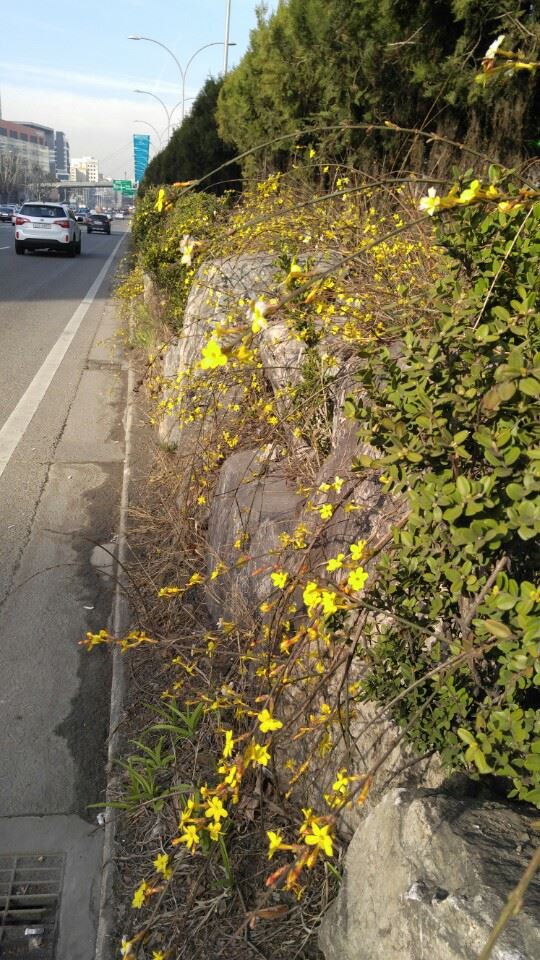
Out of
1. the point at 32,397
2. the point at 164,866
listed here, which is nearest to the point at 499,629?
the point at 164,866

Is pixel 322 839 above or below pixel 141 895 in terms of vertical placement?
above

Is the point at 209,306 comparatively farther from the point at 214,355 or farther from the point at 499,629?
the point at 499,629

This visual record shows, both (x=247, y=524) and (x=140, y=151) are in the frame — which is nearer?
(x=247, y=524)

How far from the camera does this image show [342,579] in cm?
247

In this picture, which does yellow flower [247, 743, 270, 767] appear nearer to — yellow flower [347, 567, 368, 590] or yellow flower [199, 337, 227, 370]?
yellow flower [347, 567, 368, 590]

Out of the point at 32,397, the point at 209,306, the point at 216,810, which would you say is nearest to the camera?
the point at 216,810

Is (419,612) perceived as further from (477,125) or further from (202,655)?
(477,125)

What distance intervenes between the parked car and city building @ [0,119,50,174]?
363 feet

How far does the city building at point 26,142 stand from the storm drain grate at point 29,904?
167 meters

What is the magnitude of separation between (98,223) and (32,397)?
49220 millimetres

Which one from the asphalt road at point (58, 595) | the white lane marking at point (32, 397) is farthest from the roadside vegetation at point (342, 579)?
the white lane marking at point (32, 397)

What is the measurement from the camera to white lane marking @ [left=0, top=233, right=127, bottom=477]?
677 centimetres

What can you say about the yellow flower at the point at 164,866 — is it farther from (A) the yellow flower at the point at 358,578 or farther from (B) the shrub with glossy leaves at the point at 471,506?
(A) the yellow flower at the point at 358,578

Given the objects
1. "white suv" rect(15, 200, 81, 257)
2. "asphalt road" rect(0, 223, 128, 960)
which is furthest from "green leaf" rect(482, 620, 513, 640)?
"white suv" rect(15, 200, 81, 257)
